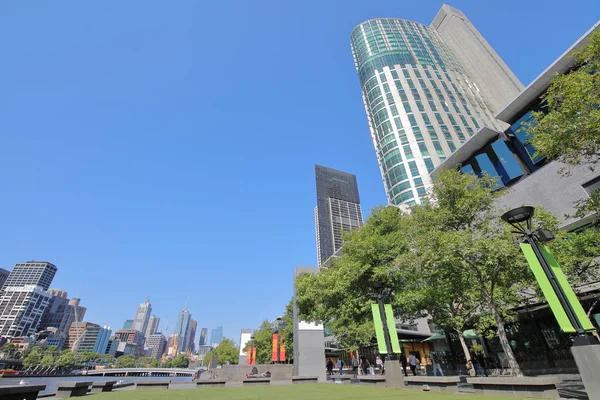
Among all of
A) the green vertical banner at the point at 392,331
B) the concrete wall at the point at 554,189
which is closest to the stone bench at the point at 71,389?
the green vertical banner at the point at 392,331

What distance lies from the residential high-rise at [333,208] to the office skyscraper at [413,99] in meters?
65.6

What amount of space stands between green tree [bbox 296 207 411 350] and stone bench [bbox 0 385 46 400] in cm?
1448

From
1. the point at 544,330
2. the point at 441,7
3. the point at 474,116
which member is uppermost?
the point at 441,7

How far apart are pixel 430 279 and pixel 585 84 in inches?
420

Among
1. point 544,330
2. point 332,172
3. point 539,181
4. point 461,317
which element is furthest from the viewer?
point 332,172

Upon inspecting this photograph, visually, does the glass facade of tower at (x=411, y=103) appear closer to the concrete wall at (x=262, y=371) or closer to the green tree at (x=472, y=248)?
the concrete wall at (x=262, y=371)

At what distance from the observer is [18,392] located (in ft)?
19.7

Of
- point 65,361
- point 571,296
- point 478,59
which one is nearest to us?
point 571,296

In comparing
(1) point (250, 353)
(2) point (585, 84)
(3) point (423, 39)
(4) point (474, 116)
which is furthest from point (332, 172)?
(2) point (585, 84)

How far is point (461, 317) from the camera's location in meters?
18.3

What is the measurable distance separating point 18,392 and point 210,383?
12384 millimetres

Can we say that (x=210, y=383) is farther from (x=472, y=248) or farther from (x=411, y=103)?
(x=411, y=103)

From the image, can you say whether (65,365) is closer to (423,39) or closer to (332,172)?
(332,172)

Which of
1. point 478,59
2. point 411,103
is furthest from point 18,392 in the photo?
point 478,59
